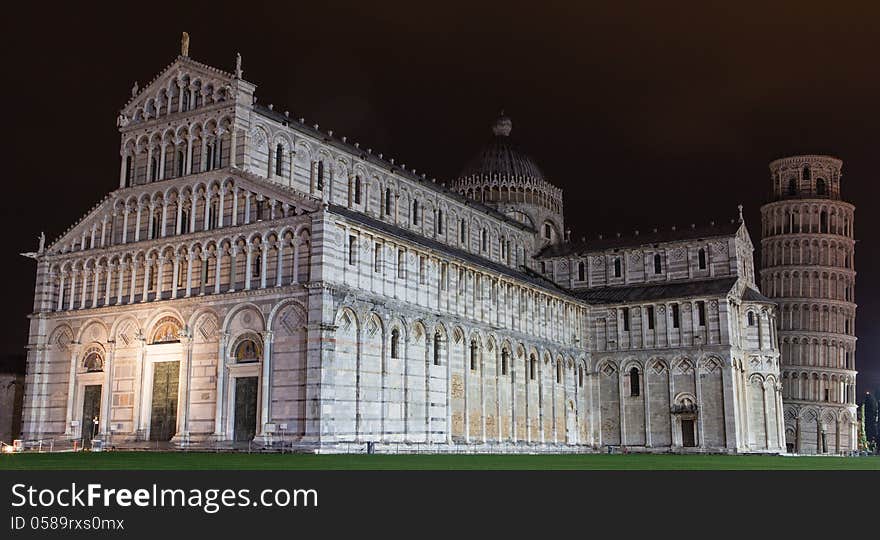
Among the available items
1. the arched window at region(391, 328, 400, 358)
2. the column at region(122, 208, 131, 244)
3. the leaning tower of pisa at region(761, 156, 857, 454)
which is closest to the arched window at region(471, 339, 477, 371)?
the arched window at region(391, 328, 400, 358)

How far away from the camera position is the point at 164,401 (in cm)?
4600

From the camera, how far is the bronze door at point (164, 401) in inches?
1789

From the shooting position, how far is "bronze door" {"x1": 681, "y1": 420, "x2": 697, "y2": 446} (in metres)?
63.4

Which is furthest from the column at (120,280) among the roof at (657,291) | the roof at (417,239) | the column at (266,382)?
the roof at (657,291)

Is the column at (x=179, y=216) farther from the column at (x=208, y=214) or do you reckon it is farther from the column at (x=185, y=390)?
the column at (x=185, y=390)

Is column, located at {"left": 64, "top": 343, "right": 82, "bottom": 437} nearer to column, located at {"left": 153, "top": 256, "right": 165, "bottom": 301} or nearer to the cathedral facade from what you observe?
the cathedral facade

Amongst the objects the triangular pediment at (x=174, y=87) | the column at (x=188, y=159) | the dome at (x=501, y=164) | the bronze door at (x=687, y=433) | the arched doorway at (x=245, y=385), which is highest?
the dome at (x=501, y=164)

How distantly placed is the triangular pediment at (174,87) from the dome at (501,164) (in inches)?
1289

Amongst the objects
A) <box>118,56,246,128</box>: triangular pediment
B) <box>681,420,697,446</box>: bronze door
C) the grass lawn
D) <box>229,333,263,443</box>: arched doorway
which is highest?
<box>118,56,246,128</box>: triangular pediment

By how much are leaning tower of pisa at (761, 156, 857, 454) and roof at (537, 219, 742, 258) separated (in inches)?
818

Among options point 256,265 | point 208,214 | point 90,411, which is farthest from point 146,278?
point 90,411
